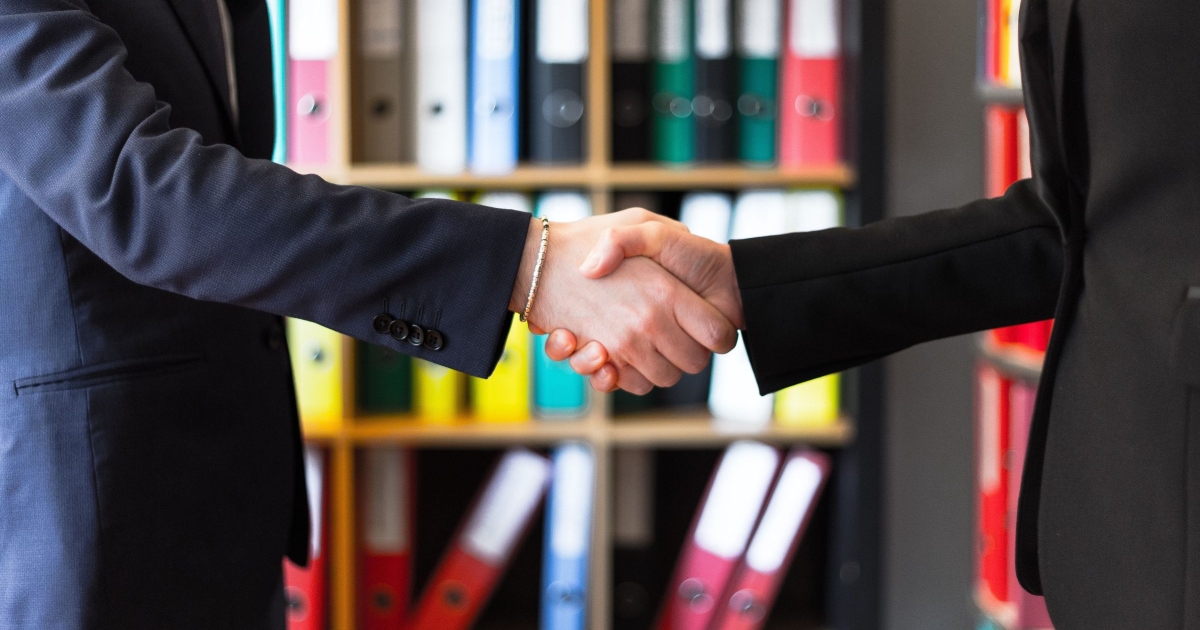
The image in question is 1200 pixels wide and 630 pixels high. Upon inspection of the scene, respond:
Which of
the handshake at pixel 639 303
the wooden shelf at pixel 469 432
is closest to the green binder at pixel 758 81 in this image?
the wooden shelf at pixel 469 432

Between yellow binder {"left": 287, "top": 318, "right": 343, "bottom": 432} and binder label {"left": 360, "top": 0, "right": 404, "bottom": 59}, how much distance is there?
541mm

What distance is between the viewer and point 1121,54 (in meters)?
0.70

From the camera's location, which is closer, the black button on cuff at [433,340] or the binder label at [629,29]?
the black button on cuff at [433,340]

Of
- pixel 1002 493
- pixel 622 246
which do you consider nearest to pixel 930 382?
pixel 1002 493

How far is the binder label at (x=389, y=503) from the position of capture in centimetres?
194

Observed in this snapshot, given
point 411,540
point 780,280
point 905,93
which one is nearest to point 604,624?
point 411,540

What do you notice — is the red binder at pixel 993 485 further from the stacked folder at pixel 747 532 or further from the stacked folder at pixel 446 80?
the stacked folder at pixel 446 80

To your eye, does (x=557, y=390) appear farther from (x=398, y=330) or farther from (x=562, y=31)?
(x=398, y=330)

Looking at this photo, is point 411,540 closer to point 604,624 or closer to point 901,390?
point 604,624

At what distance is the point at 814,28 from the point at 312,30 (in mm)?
957

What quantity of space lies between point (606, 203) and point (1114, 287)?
1200 millimetres

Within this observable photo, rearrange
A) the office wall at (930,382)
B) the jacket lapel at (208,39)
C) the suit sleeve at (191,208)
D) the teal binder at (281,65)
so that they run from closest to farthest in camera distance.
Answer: the suit sleeve at (191,208), the jacket lapel at (208,39), the teal binder at (281,65), the office wall at (930,382)

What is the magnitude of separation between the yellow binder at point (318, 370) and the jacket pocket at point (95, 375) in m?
0.96

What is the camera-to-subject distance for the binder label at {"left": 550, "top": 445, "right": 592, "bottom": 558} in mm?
1900
